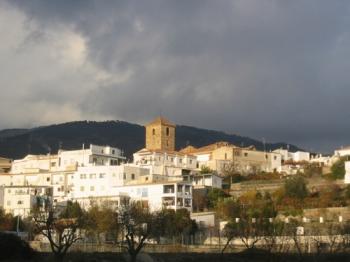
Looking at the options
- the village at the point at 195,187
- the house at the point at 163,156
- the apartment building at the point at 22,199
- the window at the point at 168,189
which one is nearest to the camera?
the village at the point at 195,187

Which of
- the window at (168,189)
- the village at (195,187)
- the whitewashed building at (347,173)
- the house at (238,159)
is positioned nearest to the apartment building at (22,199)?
the village at (195,187)

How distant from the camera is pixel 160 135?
373 feet

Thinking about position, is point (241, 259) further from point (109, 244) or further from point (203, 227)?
point (203, 227)

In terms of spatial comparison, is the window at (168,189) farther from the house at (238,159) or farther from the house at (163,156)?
the house at (238,159)

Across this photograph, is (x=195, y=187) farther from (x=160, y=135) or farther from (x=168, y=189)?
(x=160, y=135)

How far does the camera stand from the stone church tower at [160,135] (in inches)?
4469

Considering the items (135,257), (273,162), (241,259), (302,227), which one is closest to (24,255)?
(135,257)

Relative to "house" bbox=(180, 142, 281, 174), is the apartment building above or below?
below

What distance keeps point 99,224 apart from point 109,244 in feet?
23.8

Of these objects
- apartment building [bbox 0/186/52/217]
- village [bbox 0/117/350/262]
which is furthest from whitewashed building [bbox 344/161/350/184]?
apartment building [bbox 0/186/52/217]

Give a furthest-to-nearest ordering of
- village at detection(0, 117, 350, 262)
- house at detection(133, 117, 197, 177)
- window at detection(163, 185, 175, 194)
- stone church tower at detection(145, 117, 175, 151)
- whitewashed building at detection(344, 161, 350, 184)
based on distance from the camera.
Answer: stone church tower at detection(145, 117, 175, 151) → house at detection(133, 117, 197, 177) → whitewashed building at detection(344, 161, 350, 184) → window at detection(163, 185, 175, 194) → village at detection(0, 117, 350, 262)

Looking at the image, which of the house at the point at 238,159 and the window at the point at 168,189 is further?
the house at the point at 238,159

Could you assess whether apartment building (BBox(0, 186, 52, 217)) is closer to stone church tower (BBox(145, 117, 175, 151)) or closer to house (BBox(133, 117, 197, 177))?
house (BBox(133, 117, 197, 177))

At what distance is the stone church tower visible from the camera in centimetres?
11350
